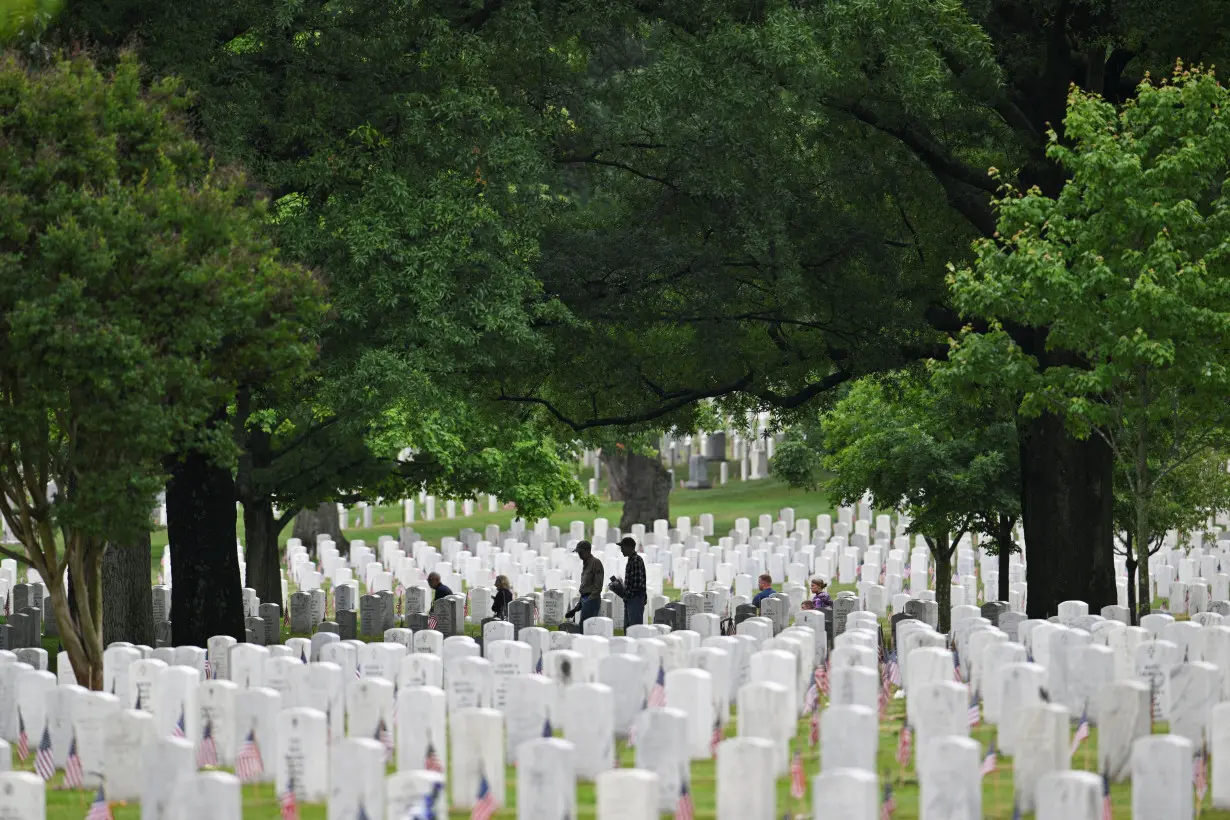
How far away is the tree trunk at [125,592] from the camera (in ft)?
70.1

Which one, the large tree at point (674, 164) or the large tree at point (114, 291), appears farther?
the large tree at point (674, 164)

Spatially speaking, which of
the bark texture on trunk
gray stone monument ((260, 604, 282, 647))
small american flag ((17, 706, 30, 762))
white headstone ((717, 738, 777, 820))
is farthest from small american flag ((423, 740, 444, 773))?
the bark texture on trunk

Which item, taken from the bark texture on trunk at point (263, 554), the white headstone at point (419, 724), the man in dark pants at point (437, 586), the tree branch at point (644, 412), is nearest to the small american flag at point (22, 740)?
the white headstone at point (419, 724)

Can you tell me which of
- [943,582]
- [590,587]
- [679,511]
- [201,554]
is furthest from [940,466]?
[679,511]

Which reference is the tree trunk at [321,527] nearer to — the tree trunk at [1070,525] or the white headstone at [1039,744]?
the tree trunk at [1070,525]

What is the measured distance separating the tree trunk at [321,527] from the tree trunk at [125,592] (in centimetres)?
1912

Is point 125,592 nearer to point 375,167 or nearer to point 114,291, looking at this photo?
point 375,167

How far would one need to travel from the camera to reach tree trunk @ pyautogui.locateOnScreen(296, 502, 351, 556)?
40875 mm

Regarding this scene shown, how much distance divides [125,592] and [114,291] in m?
7.69

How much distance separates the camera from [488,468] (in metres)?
31.9

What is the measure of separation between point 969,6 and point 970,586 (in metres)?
10.6

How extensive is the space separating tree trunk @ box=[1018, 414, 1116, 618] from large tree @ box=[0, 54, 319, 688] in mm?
10690

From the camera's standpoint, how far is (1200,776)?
1162 cm

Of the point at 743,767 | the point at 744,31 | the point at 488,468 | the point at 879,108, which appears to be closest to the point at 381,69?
the point at 744,31
